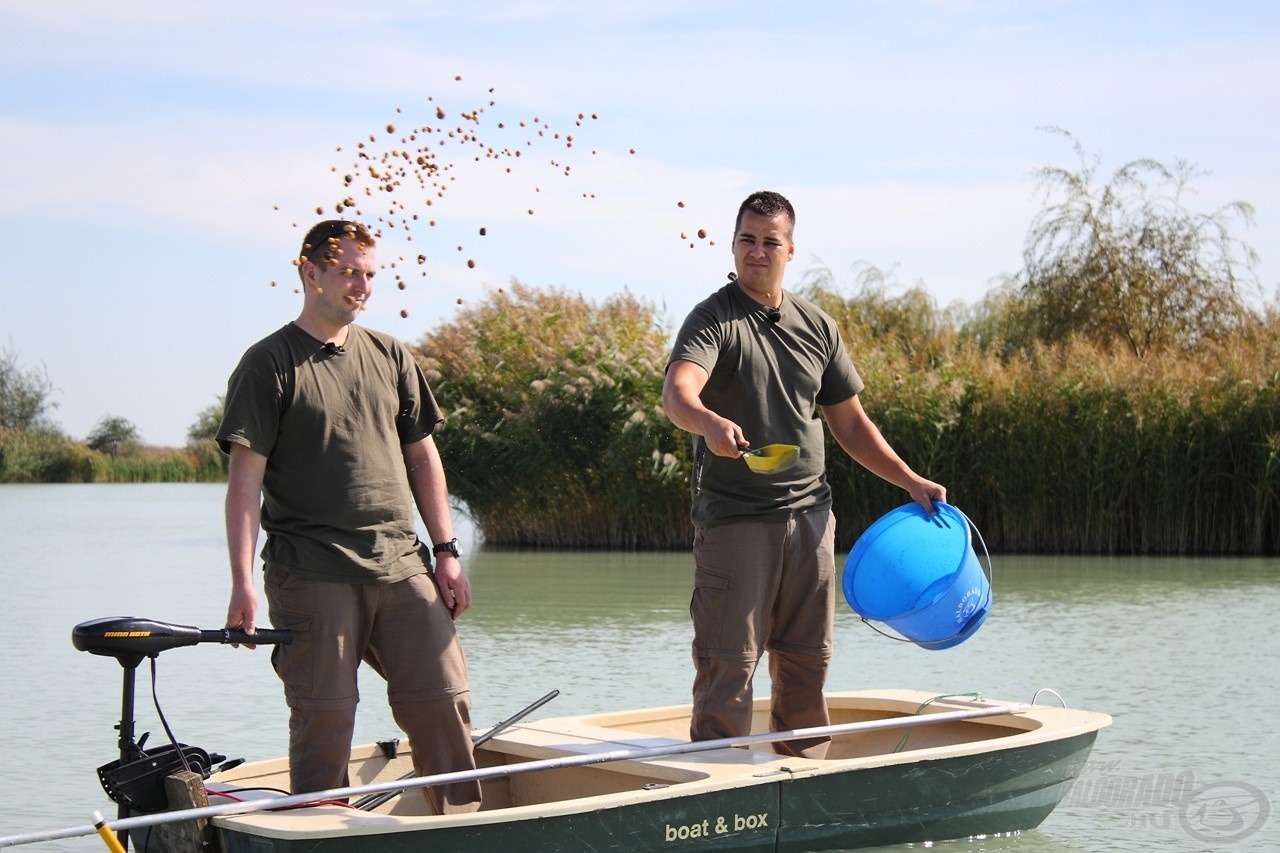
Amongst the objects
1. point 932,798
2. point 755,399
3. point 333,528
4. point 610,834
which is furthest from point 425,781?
point 932,798

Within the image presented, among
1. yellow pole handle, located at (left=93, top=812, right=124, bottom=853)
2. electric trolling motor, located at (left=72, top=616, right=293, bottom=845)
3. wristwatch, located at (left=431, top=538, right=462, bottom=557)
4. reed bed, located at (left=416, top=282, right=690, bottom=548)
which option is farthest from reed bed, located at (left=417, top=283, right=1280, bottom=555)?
yellow pole handle, located at (left=93, top=812, right=124, bottom=853)

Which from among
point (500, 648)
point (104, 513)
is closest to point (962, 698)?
point (500, 648)

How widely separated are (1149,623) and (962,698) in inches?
232

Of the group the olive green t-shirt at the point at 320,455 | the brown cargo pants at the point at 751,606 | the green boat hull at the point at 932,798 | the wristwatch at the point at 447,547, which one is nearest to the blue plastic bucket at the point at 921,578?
the brown cargo pants at the point at 751,606

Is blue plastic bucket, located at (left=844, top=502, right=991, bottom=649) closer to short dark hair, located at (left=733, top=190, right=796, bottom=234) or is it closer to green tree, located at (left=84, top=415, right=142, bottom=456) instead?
short dark hair, located at (left=733, top=190, right=796, bottom=234)

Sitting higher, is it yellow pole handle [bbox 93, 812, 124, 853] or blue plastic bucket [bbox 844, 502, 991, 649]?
blue plastic bucket [bbox 844, 502, 991, 649]

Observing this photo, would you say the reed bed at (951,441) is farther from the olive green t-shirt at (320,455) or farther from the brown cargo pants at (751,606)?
the olive green t-shirt at (320,455)

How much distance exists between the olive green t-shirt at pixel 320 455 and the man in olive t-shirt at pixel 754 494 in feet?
2.88

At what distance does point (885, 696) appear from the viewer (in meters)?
5.86

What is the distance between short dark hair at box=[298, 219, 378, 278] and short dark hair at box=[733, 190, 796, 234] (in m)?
1.12

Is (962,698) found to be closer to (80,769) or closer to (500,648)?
(80,769)

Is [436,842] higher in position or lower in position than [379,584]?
lower

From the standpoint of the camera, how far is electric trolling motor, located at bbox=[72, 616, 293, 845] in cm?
401

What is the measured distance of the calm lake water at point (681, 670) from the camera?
19.5 ft
